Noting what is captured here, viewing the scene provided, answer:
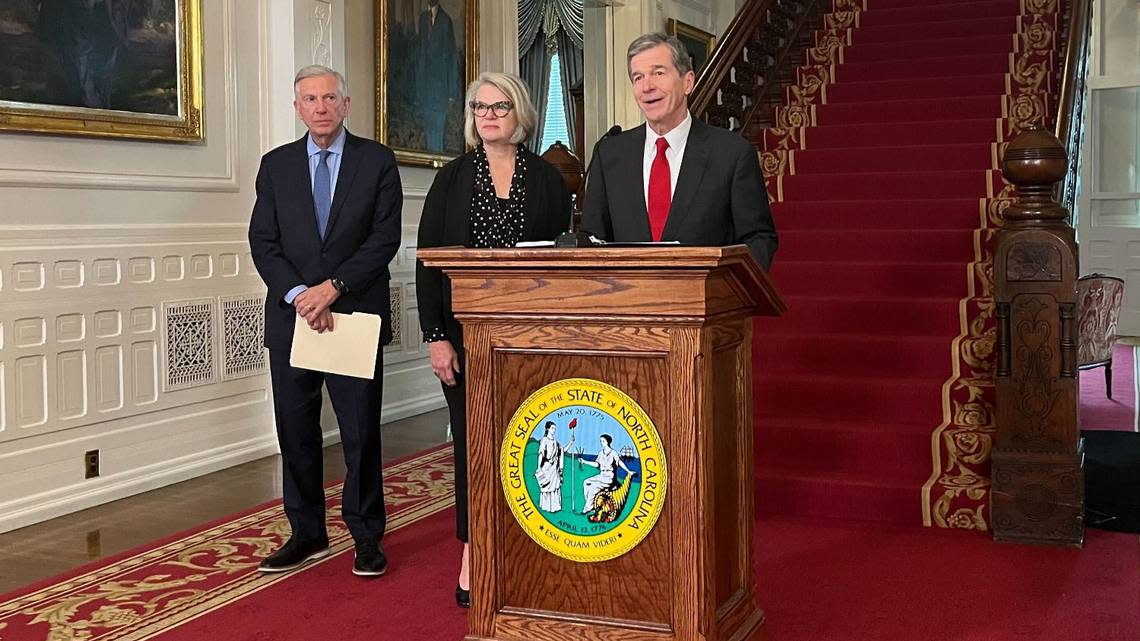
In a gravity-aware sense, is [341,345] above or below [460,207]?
below

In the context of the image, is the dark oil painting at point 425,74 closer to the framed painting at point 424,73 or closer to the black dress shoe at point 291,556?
the framed painting at point 424,73

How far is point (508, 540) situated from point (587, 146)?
917 cm

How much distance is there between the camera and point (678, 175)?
10.9 feet

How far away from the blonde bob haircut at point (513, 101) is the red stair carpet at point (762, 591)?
1519 millimetres

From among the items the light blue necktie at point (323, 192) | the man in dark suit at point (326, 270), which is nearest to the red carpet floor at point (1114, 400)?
the man in dark suit at point (326, 270)

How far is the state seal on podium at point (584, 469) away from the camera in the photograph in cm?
270

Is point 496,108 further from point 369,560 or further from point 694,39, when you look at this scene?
point 694,39

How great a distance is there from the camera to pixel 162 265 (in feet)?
19.5

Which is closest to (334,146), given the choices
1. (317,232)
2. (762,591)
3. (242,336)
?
(317,232)

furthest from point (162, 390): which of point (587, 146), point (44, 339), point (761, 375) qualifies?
point (587, 146)

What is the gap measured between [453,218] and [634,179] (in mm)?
604

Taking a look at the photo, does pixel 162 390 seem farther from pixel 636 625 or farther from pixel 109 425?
pixel 636 625

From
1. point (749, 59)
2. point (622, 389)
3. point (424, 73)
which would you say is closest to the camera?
point (622, 389)

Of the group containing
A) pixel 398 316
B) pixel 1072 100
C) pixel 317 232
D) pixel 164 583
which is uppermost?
pixel 1072 100
